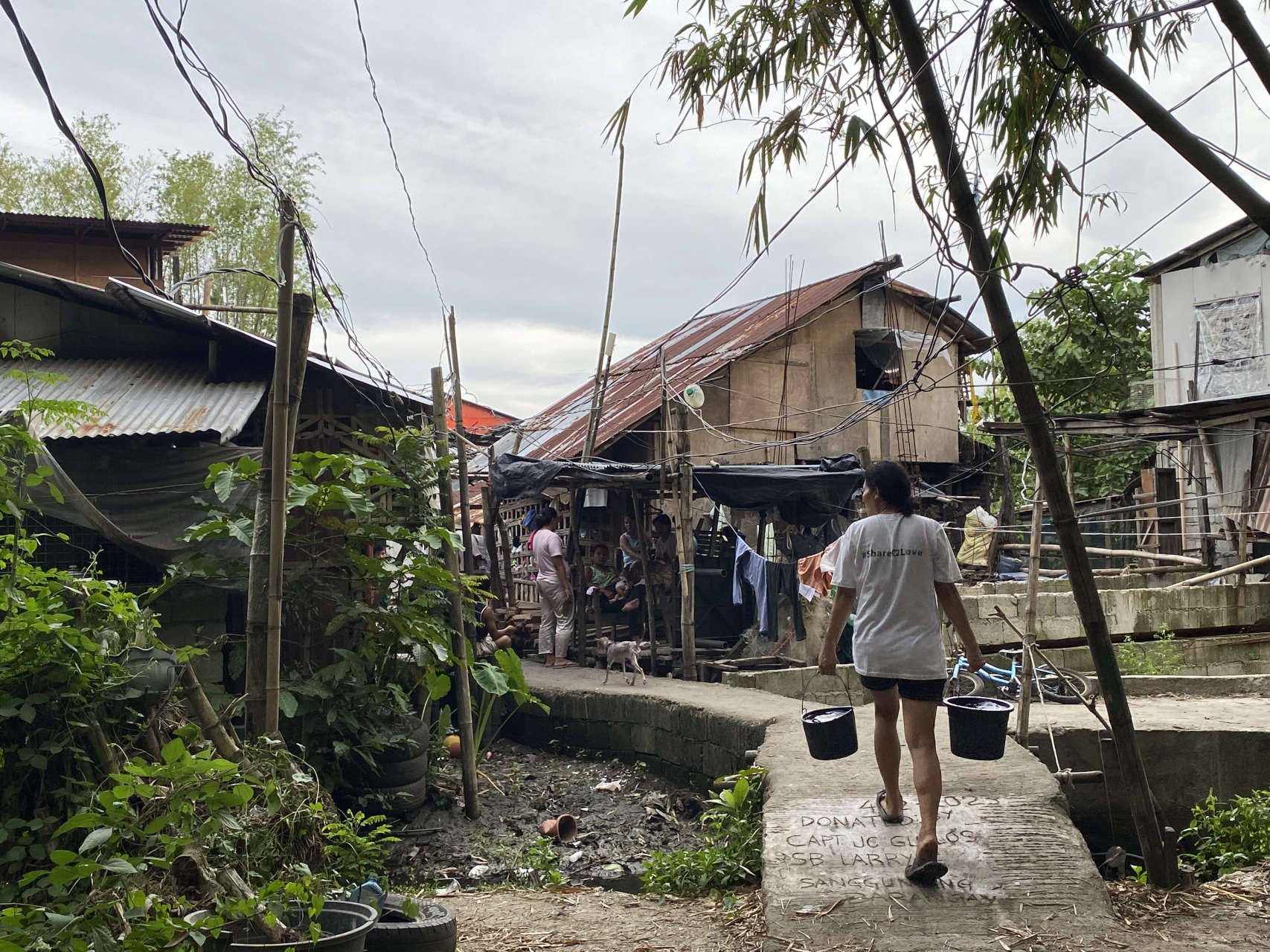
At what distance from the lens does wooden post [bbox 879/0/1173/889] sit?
409cm

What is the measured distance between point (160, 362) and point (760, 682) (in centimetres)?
661

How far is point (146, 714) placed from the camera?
4.50 meters

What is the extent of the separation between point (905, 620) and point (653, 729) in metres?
5.29

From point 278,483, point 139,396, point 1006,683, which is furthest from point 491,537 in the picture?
point 278,483

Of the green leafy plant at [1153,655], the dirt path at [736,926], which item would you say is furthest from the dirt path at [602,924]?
the green leafy plant at [1153,655]

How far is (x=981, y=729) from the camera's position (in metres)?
4.98

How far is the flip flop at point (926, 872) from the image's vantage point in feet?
14.1

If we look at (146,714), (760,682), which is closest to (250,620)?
(146,714)

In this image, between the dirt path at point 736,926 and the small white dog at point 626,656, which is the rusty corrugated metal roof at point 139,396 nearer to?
the dirt path at point 736,926

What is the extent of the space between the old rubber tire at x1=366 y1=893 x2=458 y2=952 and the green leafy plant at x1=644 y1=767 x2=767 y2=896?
71.8 inches

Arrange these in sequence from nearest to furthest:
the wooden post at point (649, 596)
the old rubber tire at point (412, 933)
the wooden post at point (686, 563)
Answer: the old rubber tire at point (412, 933), the wooden post at point (686, 563), the wooden post at point (649, 596)

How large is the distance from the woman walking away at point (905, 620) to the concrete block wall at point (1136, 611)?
7921mm

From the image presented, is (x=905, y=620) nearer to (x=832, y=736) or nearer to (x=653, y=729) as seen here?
(x=832, y=736)

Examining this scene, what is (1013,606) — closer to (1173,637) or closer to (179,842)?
(1173,637)
